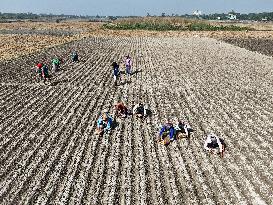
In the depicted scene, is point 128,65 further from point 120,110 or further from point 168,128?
point 168,128

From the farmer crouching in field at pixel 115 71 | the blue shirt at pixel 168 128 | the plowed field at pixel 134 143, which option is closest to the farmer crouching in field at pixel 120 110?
the plowed field at pixel 134 143

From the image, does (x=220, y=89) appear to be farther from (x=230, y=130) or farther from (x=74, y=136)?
(x=74, y=136)

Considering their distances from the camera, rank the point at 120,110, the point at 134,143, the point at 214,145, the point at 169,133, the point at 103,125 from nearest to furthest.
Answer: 1. the point at 214,145
2. the point at 134,143
3. the point at 169,133
4. the point at 103,125
5. the point at 120,110

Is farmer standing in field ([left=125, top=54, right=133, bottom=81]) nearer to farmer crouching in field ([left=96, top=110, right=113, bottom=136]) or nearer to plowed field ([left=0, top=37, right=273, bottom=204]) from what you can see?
plowed field ([left=0, top=37, right=273, bottom=204])

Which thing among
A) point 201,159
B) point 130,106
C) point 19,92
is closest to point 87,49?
point 19,92

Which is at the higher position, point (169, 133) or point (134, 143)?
point (169, 133)

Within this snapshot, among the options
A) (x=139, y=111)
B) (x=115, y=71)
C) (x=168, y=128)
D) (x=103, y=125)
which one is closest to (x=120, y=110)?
(x=139, y=111)
